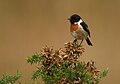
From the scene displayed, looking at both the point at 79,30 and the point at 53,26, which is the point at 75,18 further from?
the point at 53,26

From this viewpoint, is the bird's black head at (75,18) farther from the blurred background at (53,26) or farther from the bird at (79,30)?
the blurred background at (53,26)

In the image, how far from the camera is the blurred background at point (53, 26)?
8109 millimetres

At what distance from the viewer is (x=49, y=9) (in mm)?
8555

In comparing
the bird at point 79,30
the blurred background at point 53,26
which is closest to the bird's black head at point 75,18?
the bird at point 79,30

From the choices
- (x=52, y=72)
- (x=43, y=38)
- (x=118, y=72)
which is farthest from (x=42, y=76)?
(x=43, y=38)

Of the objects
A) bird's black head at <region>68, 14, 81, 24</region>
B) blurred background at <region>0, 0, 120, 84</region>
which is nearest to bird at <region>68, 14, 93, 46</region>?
bird's black head at <region>68, 14, 81, 24</region>

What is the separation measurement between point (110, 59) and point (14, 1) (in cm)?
156

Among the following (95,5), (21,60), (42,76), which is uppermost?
(95,5)

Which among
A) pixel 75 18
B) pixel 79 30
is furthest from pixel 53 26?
pixel 75 18

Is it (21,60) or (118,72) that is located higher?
(21,60)

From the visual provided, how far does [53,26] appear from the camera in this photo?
326 inches

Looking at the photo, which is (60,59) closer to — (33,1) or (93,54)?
(93,54)

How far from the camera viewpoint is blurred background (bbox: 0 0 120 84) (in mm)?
8109

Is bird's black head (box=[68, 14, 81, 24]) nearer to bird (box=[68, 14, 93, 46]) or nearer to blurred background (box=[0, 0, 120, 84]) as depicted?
bird (box=[68, 14, 93, 46])
